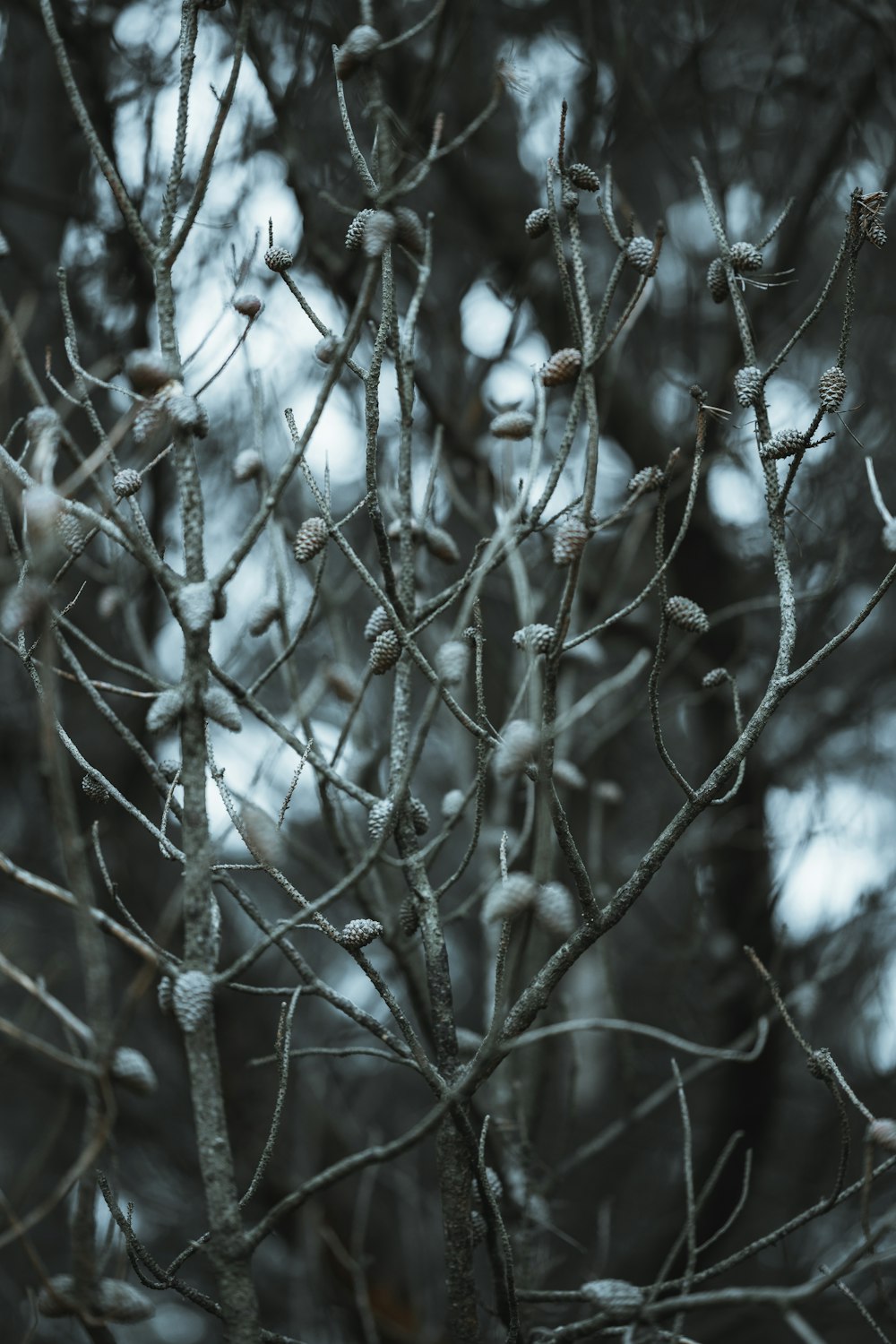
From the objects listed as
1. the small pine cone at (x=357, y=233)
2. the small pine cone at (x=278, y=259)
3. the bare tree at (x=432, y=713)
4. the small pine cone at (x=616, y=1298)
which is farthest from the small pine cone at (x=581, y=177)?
the small pine cone at (x=616, y=1298)

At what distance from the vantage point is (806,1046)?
140 centimetres

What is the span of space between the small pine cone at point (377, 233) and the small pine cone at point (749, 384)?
1.79 feet

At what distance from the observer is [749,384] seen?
5.34 ft

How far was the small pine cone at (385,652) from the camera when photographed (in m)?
1.59

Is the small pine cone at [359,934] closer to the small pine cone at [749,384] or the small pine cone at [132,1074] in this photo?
the small pine cone at [132,1074]

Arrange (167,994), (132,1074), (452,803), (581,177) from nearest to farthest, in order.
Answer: (132,1074)
(167,994)
(581,177)
(452,803)

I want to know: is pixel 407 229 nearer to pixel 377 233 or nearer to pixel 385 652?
pixel 377 233

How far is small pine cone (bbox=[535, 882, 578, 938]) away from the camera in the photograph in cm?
120

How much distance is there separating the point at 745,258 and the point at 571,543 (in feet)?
1.96

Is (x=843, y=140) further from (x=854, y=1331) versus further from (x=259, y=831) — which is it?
(x=854, y=1331)

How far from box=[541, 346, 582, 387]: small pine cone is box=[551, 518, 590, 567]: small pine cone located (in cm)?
26


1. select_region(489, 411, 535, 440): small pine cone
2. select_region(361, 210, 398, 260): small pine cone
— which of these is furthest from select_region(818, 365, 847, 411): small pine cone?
select_region(361, 210, 398, 260): small pine cone

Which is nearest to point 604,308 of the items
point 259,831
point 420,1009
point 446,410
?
point 259,831

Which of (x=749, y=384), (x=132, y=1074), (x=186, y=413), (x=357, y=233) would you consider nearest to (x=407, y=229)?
(x=357, y=233)
